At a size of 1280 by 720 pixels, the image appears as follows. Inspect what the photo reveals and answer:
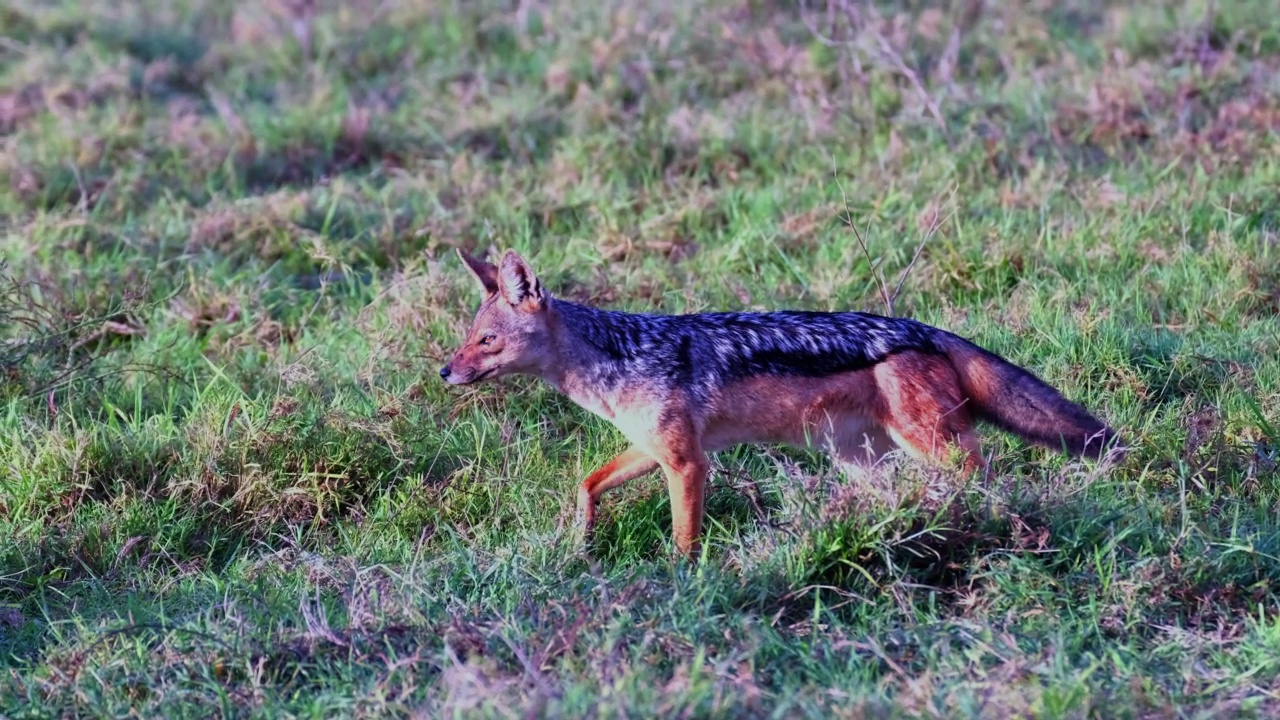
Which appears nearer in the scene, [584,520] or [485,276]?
[584,520]

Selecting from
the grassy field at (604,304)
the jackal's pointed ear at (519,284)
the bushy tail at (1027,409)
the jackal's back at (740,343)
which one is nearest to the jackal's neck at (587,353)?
the jackal's back at (740,343)

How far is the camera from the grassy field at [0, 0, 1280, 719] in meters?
4.87

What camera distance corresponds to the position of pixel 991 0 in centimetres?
1178

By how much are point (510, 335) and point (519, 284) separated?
0.22 metres

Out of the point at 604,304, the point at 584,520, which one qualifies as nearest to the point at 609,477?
the point at 584,520

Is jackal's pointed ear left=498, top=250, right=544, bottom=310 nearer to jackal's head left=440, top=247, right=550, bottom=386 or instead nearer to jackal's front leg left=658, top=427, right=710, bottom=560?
jackal's head left=440, top=247, right=550, bottom=386

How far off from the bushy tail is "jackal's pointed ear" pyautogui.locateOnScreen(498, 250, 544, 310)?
171cm

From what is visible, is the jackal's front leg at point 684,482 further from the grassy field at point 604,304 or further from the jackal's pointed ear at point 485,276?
the jackal's pointed ear at point 485,276

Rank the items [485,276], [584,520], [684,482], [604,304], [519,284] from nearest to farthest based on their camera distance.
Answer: [684,482] → [584,520] → [519,284] → [485,276] → [604,304]

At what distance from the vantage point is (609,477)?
618 centimetres

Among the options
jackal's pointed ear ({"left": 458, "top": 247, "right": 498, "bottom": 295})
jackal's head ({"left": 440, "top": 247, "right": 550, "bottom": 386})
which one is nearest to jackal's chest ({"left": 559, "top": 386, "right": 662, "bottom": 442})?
jackal's head ({"left": 440, "top": 247, "right": 550, "bottom": 386})

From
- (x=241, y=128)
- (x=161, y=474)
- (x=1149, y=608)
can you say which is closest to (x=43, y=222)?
(x=241, y=128)

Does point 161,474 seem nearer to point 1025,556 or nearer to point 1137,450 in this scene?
point 1025,556

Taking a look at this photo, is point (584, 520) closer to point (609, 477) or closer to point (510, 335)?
point (609, 477)
